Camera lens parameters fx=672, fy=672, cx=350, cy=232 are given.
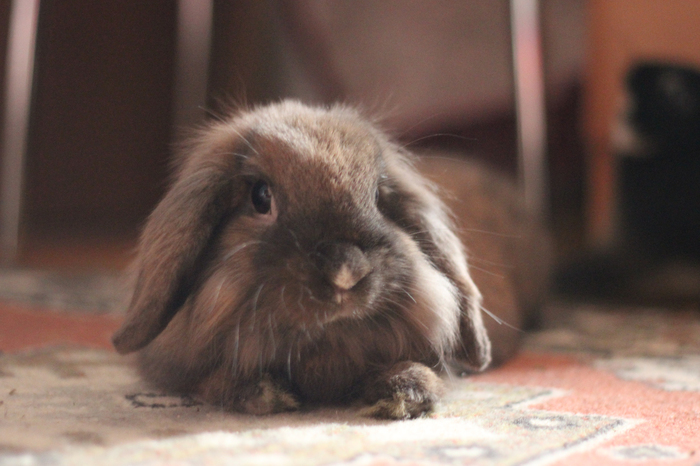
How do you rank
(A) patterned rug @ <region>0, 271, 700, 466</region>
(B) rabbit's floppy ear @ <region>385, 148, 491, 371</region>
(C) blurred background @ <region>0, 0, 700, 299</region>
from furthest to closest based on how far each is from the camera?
(C) blurred background @ <region>0, 0, 700, 299</region>, (B) rabbit's floppy ear @ <region>385, 148, 491, 371</region>, (A) patterned rug @ <region>0, 271, 700, 466</region>

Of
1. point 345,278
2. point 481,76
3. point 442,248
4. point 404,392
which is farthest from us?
point 481,76

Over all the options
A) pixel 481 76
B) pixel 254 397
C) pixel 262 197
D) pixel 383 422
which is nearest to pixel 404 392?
pixel 383 422

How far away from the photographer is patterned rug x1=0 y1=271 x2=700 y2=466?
0.70 metres

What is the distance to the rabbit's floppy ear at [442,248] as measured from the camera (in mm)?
1027

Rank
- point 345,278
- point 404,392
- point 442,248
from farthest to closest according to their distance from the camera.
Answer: point 442,248 → point 404,392 → point 345,278

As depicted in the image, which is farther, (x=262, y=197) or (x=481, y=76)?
(x=481, y=76)

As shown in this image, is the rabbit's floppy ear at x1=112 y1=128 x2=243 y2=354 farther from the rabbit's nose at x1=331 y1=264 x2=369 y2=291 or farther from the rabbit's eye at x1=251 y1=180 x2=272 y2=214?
the rabbit's nose at x1=331 y1=264 x2=369 y2=291

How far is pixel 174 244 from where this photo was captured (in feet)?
3.06

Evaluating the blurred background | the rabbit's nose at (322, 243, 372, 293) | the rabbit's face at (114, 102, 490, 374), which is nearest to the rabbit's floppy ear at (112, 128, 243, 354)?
the rabbit's face at (114, 102, 490, 374)

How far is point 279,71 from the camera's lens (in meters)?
2.59

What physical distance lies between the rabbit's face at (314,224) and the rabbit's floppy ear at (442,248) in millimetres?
31

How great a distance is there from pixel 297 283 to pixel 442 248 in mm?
296

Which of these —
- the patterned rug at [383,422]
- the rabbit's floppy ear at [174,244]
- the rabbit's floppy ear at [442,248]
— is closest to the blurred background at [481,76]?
the patterned rug at [383,422]

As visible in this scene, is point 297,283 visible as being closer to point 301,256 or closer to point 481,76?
point 301,256
